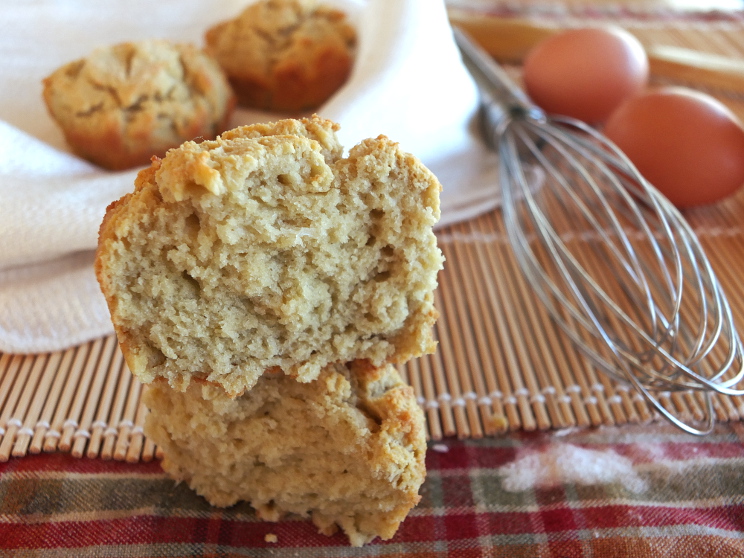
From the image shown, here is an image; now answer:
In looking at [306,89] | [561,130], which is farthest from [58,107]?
[561,130]

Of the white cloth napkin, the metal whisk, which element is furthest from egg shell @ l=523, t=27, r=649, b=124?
the white cloth napkin

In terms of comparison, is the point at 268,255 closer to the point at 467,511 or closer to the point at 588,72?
the point at 467,511

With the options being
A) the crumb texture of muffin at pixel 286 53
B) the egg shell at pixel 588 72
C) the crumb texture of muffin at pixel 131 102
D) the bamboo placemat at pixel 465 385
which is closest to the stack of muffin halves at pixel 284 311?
the bamboo placemat at pixel 465 385

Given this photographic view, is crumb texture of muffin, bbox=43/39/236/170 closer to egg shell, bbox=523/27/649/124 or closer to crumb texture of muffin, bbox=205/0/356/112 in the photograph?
crumb texture of muffin, bbox=205/0/356/112

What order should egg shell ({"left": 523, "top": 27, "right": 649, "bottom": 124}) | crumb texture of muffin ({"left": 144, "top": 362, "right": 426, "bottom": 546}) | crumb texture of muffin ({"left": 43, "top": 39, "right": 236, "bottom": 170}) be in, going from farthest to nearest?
egg shell ({"left": 523, "top": 27, "right": 649, "bottom": 124}) < crumb texture of muffin ({"left": 43, "top": 39, "right": 236, "bottom": 170}) < crumb texture of muffin ({"left": 144, "top": 362, "right": 426, "bottom": 546})

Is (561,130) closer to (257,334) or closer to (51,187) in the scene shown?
(257,334)

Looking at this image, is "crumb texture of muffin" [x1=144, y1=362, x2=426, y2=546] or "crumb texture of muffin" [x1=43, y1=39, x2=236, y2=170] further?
"crumb texture of muffin" [x1=43, y1=39, x2=236, y2=170]

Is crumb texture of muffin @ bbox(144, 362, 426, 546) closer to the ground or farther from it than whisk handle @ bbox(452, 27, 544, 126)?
closer to the ground
